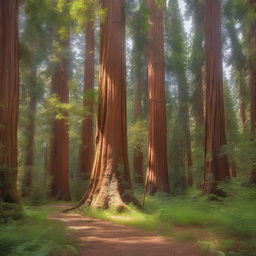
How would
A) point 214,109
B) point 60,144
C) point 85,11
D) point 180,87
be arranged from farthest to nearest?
point 180,87 < point 60,144 < point 214,109 < point 85,11

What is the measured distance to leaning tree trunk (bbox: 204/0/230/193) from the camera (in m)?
10.7

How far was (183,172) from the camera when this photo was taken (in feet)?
57.7

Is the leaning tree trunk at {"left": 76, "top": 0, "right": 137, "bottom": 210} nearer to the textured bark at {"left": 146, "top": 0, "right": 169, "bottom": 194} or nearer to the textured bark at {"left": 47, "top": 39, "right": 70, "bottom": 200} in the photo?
the textured bark at {"left": 146, "top": 0, "right": 169, "bottom": 194}

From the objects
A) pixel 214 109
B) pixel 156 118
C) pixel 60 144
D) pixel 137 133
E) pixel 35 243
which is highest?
pixel 156 118

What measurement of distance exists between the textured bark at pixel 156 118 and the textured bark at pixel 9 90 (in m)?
6.59

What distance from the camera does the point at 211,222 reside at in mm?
6812

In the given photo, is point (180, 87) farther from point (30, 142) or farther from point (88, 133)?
point (30, 142)

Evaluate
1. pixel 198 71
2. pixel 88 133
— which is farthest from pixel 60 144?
pixel 198 71

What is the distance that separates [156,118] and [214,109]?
3.33 metres

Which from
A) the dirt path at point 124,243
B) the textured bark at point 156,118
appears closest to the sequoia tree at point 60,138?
the textured bark at point 156,118

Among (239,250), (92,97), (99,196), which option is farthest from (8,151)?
(239,250)

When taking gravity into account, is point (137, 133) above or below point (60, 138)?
above

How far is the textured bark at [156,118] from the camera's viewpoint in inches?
537

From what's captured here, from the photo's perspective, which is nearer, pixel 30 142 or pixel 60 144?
pixel 60 144
